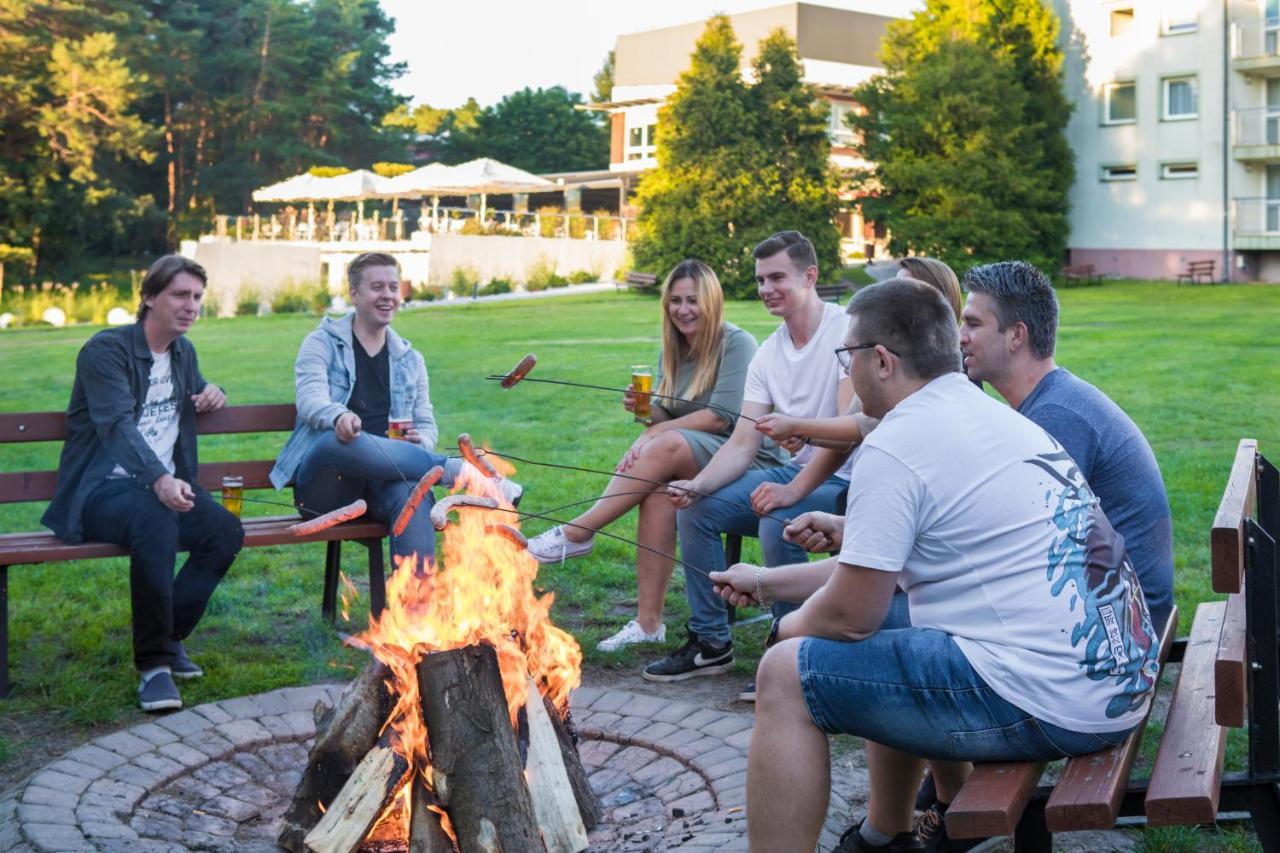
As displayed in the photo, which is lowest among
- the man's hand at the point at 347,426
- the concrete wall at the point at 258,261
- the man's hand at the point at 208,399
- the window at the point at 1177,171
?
the man's hand at the point at 347,426

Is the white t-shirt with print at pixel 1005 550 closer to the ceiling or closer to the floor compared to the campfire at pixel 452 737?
closer to the ceiling

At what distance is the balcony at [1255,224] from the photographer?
33031 millimetres

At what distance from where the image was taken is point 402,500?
18.5 feet

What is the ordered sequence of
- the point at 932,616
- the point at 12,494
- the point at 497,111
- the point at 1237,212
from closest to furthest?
the point at 932,616 < the point at 12,494 < the point at 1237,212 < the point at 497,111

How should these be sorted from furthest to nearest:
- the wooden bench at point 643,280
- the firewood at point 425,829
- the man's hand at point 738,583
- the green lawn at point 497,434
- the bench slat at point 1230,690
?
the wooden bench at point 643,280 < the green lawn at point 497,434 < the firewood at point 425,829 < the man's hand at point 738,583 < the bench slat at point 1230,690

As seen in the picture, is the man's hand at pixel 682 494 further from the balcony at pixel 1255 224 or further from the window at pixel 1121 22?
the window at pixel 1121 22

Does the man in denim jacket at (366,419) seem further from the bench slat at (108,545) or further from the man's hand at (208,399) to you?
the man's hand at (208,399)

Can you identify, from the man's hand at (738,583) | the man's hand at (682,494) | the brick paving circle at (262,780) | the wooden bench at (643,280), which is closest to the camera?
the man's hand at (738,583)

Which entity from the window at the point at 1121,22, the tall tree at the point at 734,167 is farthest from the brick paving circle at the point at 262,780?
the window at the point at 1121,22

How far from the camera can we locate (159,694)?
15.8ft

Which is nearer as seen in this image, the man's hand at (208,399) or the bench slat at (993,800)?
the bench slat at (993,800)

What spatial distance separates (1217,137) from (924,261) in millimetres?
33045

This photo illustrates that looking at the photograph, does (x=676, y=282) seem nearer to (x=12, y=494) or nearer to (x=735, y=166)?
(x=12, y=494)

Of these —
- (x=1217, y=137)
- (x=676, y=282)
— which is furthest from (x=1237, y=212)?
(x=676, y=282)
